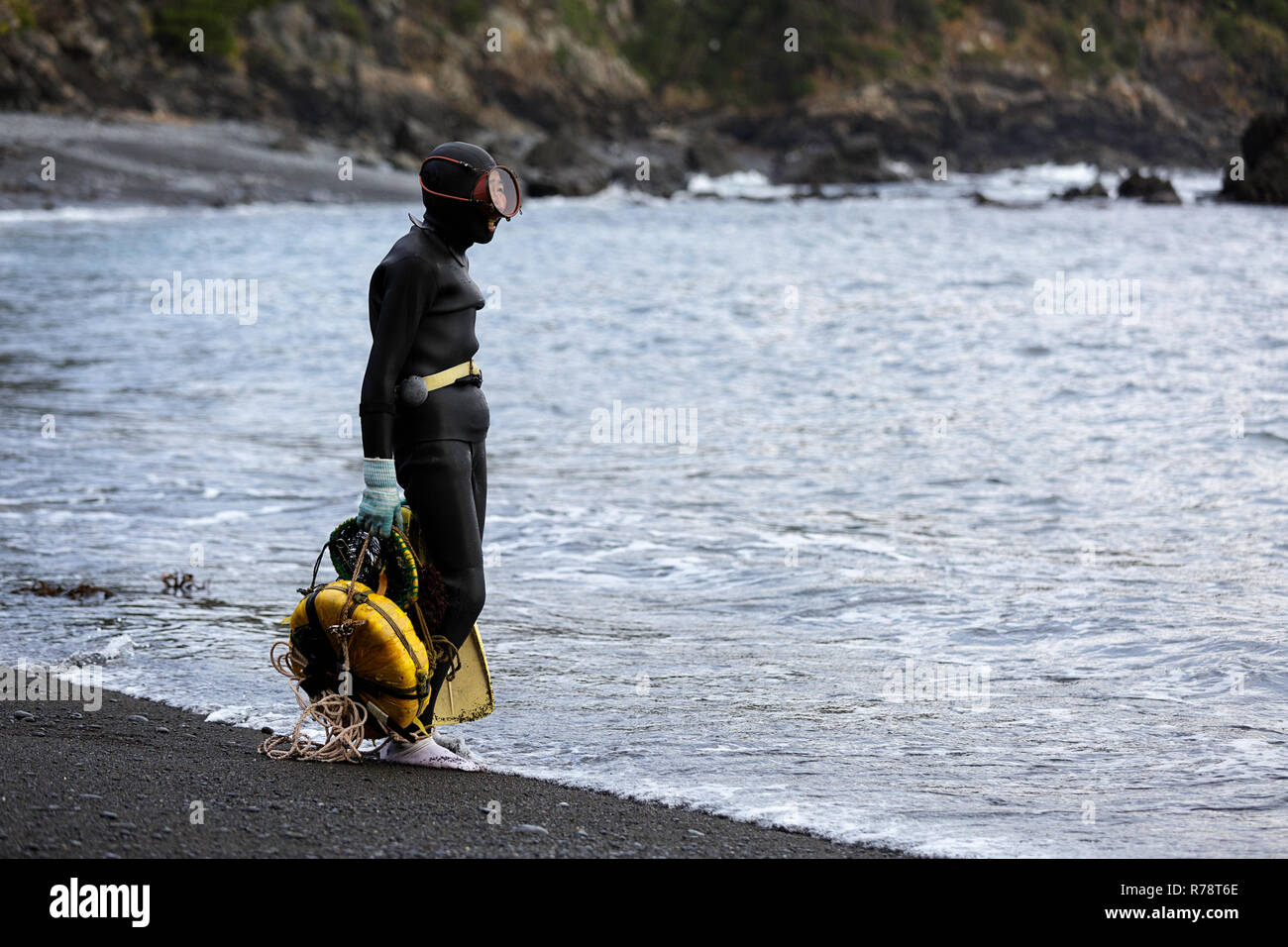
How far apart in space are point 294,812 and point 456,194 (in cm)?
199

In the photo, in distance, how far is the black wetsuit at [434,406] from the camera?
434cm

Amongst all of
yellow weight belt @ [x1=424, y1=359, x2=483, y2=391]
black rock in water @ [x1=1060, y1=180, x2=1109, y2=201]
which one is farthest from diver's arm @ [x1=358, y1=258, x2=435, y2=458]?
black rock in water @ [x1=1060, y1=180, x2=1109, y2=201]

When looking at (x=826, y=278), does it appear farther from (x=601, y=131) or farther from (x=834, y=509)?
(x=601, y=131)

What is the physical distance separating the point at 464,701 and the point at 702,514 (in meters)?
4.96

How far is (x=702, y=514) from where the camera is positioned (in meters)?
9.66

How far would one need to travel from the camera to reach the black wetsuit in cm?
434

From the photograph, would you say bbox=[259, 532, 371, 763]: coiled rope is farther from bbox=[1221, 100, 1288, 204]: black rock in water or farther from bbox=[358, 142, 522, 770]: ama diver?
bbox=[1221, 100, 1288, 204]: black rock in water

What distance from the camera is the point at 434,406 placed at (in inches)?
175

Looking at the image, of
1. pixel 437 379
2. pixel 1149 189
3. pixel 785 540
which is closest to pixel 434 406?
pixel 437 379

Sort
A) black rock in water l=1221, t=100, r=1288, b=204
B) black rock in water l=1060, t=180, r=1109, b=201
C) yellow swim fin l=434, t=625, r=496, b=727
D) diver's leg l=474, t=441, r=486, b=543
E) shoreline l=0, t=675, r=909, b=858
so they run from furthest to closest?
black rock in water l=1060, t=180, r=1109, b=201, black rock in water l=1221, t=100, r=1288, b=204, yellow swim fin l=434, t=625, r=496, b=727, diver's leg l=474, t=441, r=486, b=543, shoreline l=0, t=675, r=909, b=858

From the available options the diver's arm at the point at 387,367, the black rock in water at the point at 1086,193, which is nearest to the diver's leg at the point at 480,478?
the diver's arm at the point at 387,367

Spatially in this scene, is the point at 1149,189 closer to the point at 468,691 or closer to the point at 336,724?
the point at 468,691

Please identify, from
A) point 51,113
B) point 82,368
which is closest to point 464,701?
point 82,368

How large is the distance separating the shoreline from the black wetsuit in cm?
63
